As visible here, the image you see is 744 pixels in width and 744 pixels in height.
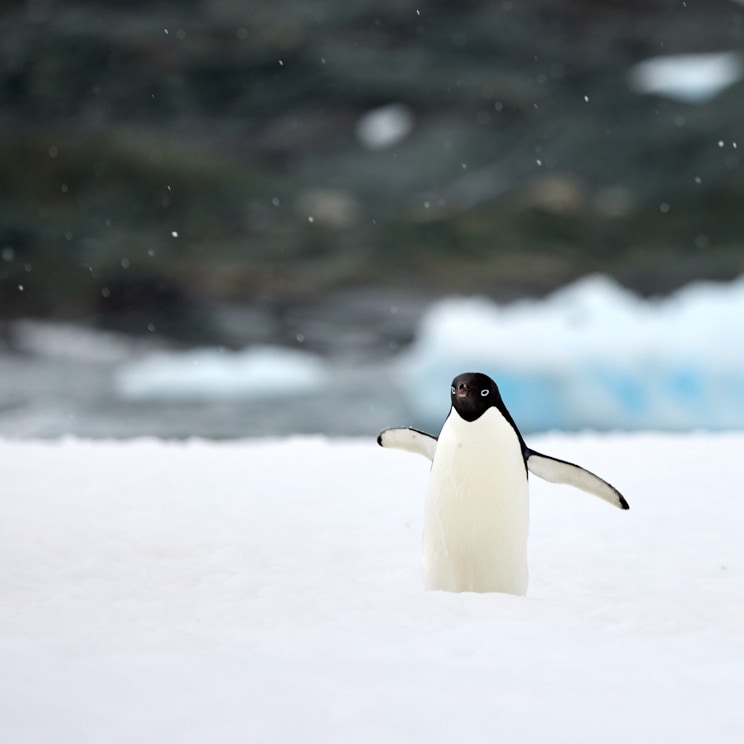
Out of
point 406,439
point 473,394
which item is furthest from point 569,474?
point 406,439

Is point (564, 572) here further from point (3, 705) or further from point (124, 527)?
point (3, 705)

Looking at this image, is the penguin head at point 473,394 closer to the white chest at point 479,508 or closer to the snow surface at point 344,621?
the white chest at point 479,508

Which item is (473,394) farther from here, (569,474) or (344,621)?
(344,621)

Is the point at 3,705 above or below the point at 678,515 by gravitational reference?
below

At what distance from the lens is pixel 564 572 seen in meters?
5.67

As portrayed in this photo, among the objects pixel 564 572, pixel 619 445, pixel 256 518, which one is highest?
pixel 619 445

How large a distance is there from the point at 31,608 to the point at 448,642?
6.01ft

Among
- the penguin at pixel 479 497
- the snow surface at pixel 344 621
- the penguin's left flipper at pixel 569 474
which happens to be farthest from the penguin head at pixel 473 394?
the snow surface at pixel 344 621

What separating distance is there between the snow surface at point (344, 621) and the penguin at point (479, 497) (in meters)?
0.41

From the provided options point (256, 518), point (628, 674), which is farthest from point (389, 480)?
point (628, 674)

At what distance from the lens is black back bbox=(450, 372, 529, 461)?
455cm

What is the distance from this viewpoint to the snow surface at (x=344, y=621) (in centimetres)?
264

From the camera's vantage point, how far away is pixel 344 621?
3.56m

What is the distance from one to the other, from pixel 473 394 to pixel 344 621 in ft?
4.80
